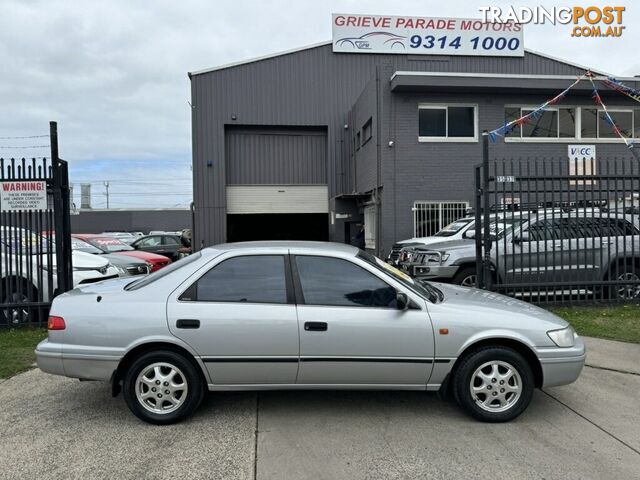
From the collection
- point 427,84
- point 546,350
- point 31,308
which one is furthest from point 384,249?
point 546,350

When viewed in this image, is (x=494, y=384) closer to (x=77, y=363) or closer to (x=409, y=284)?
(x=409, y=284)

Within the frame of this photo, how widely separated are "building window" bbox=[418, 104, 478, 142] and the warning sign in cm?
1136

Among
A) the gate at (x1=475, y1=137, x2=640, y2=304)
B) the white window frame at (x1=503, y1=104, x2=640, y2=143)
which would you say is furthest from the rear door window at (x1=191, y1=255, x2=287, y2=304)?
the white window frame at (x1=503, y1=104, x2=640, y2=143)

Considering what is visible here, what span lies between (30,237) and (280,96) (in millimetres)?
15846

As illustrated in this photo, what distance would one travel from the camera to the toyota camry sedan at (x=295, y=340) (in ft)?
13.7

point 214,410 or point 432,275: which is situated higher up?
point 432,275

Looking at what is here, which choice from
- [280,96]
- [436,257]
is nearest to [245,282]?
[436,257]

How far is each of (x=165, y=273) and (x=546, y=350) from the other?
128 inches

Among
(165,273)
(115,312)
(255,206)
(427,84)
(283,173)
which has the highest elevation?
(427,84)

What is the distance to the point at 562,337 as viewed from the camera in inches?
171

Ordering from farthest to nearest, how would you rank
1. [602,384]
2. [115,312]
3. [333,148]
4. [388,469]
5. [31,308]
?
[333,148], [31,308], [602,384], [115,312], [388,469]

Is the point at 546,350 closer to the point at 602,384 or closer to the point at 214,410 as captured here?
the point at 602,384

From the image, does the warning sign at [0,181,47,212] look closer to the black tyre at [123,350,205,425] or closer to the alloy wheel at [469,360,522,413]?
the black tyre at [123,350,205,425]

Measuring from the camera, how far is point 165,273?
4523mm
